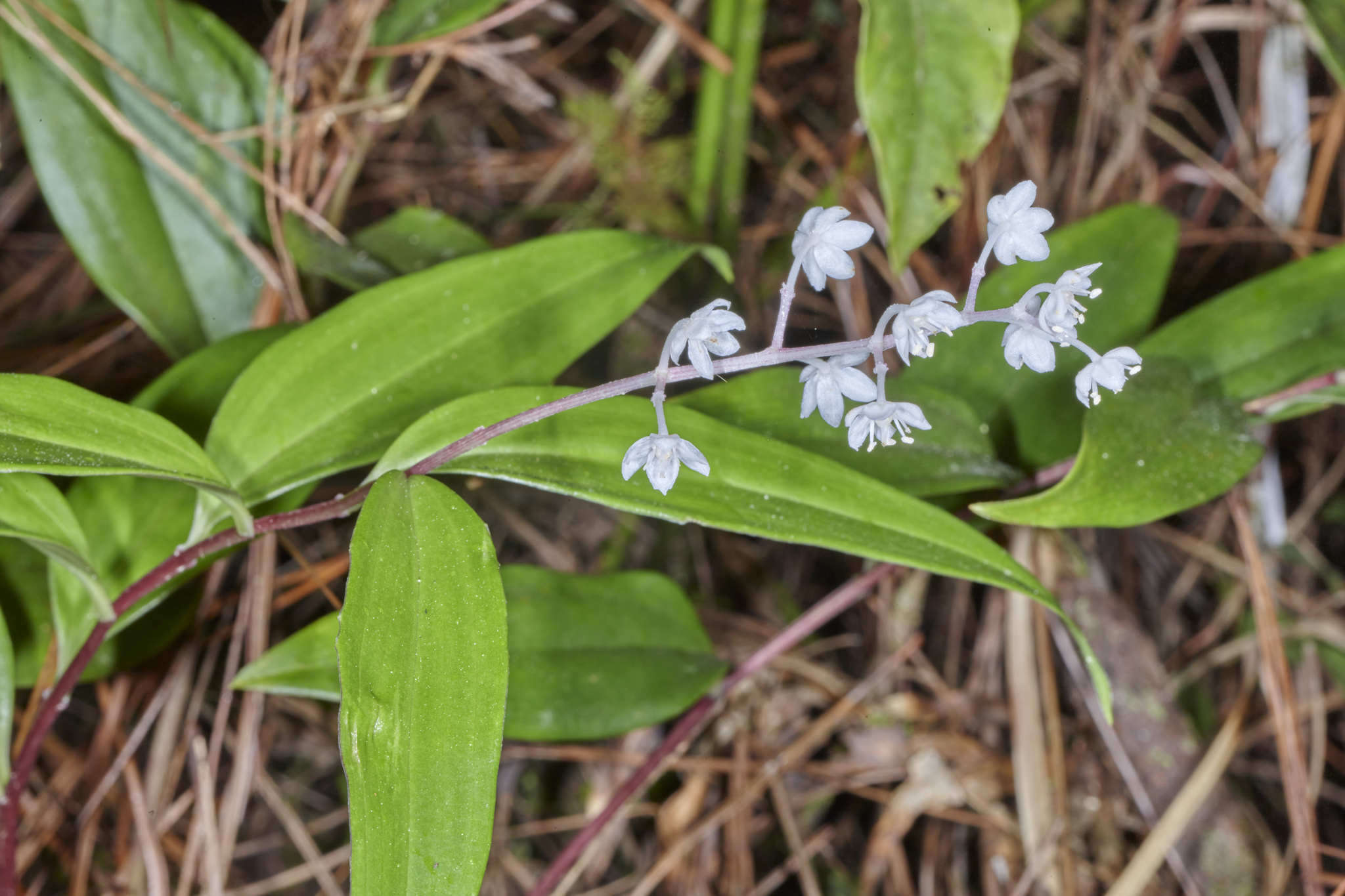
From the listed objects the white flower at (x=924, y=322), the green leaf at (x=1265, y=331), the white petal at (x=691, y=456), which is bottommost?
the white petal at (x=691, y=456)

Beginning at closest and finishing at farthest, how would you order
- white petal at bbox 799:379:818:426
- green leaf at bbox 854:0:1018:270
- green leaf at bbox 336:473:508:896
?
green leaf at bbox 336:473:508:896, white petal at bbox 799:379:818:426, green leaf at bbox 854:0:1018:270

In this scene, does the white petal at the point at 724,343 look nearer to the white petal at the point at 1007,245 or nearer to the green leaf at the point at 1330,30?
the white petal at the point at 1007,245

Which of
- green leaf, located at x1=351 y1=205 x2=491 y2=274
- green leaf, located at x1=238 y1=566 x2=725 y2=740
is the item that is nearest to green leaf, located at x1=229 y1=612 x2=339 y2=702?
green leaf, located at x1=238 y1=566 x2=725 y2=740

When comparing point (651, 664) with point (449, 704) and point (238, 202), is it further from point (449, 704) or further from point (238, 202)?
point (238, 202)

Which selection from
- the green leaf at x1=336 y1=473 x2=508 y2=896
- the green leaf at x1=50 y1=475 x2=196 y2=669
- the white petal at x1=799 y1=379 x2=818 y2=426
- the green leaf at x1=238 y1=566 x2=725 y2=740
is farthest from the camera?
the green leaf at x1=238 y1=566 x2=725 y2=740

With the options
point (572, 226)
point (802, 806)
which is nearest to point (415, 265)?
point (572, 226)

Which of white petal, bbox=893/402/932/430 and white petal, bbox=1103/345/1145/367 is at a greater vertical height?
white petal, bbox=1103/345/1145/367

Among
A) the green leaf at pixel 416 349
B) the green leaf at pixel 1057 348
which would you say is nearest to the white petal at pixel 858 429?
the green leaf at pixel 416 349

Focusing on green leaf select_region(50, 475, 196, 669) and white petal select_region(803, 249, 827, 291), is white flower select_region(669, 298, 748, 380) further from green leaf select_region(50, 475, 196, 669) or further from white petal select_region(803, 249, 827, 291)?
green leaf select_region(50, 475, 196, 669)
